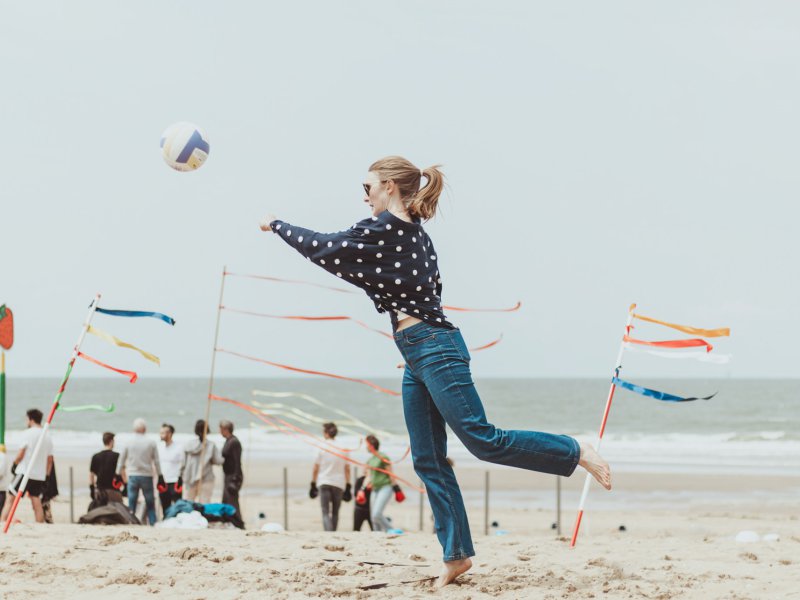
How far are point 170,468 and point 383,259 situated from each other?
26.3 feet

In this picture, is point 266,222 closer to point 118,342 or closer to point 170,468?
point 118,342

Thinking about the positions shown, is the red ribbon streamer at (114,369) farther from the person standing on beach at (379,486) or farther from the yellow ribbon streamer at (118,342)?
the person standing on beach at (379,486)

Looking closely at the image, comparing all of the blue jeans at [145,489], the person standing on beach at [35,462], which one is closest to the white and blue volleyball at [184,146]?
the person standing on beach at [35,462]

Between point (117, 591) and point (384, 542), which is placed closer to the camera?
point (117, 591)

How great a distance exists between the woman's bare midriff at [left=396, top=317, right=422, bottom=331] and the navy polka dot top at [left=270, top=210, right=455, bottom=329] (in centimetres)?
2

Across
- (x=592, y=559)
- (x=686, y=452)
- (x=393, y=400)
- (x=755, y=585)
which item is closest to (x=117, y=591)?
(x=592, y=559)

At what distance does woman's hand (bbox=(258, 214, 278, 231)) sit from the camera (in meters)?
4.43

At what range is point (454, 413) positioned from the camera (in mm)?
4211

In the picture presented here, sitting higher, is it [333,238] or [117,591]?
[333,238]

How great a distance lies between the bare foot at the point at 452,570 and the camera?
178 inches

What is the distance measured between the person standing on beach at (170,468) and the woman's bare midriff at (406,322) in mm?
7764

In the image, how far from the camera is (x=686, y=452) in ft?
110

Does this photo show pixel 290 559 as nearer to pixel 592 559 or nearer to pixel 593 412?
pixel 592 559

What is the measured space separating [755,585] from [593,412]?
6053 centimetres
